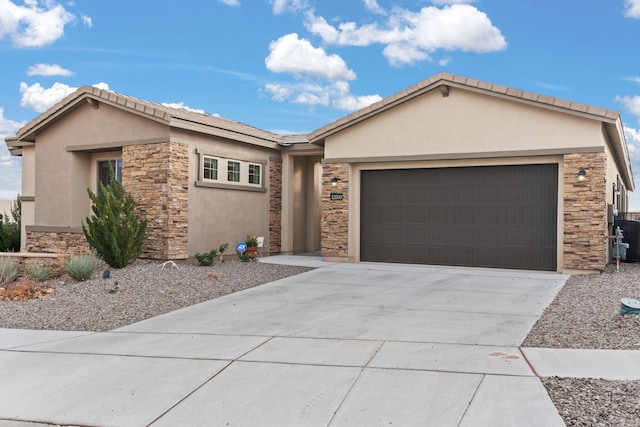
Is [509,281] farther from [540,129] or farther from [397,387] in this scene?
[397,387]

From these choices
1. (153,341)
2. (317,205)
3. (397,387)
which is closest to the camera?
(397,387)

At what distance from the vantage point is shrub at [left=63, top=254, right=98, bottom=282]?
38.2 feet

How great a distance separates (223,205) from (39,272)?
5075 mm

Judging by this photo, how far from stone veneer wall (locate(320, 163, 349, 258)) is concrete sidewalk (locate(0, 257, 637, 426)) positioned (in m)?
5.89

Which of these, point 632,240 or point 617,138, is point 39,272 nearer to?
point 617,138

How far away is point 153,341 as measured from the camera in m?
7.08

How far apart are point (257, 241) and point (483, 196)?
20.8 feet

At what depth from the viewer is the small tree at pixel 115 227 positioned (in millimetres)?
13000

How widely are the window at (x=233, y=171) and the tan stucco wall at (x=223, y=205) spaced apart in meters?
0.19

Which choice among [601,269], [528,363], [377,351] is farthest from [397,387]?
[601,269]

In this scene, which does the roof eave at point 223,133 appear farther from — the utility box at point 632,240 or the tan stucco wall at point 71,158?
the utility box at point 632,240

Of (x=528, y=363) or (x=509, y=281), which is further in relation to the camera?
(x=509, y=281)

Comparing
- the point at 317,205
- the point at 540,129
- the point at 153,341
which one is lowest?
the point at 153,341

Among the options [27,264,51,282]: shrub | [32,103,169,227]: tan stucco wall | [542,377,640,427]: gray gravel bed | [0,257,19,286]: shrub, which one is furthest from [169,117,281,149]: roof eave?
[542,377,640,427]: gray gravel bed
